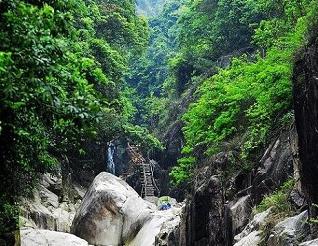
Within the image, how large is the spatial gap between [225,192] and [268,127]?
2182 millimetres

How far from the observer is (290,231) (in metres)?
8.31

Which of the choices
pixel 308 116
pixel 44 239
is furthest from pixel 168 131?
pixel 308 116

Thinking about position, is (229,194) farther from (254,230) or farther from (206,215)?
(254,230)

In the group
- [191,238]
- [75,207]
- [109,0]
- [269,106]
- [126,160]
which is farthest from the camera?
[126,160]

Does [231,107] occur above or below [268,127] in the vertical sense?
above

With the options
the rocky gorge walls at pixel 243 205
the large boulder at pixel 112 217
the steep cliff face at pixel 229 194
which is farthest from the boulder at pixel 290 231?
the large boulder at pixel 112 217

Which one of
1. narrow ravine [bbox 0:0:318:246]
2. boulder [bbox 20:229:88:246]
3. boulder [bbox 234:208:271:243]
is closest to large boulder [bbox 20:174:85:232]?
narrow ravine [bbox 0:0:318:246]

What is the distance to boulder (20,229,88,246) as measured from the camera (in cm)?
1739

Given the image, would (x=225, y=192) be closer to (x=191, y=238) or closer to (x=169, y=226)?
(x=191, y=238)

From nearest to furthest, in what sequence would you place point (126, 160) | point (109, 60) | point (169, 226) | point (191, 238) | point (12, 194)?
point (12, 194)
point (191, 238)
point (169, 226)
point (109, 60)
point (126, 160)

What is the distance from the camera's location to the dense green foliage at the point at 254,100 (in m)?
13.5

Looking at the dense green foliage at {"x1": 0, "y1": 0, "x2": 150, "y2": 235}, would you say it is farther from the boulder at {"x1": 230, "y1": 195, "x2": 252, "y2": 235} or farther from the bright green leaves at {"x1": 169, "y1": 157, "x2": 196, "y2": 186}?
the bright green leaves at {"x1": 169, "y1": 157, "x2": 196, "y2": 186}

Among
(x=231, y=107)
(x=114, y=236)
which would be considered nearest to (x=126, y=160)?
(x=114, y=236)

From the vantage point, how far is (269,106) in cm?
1402
